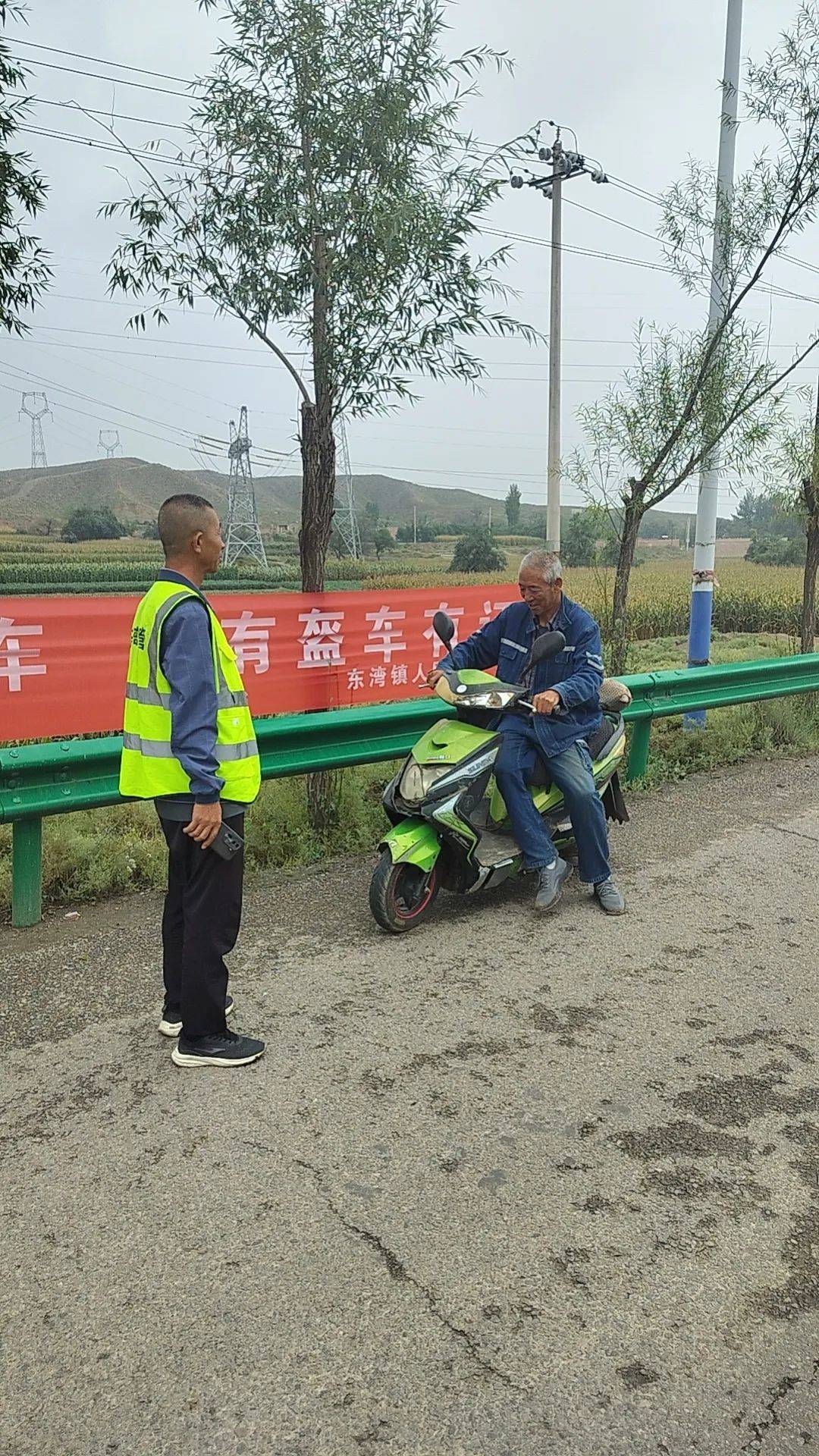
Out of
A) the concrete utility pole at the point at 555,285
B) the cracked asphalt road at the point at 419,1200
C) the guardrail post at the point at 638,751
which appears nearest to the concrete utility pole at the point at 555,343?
the concrete utility pole at the point at 555,285

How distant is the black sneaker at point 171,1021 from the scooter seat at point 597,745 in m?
2.05

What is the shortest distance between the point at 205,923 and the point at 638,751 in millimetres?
4563

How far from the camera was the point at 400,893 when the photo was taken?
4840mm

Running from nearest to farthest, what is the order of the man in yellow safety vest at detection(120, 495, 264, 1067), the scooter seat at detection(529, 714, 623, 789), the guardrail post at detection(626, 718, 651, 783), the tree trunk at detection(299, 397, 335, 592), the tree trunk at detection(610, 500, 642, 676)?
the man in yellow safety vest at detection(120, 495, 264, 1067)
the scooter seat at detection(529, 714, 623, 789)
the tree trunk at detection(299, 397, 335, 592)
the guardrail post at detection(626, 718, 651, 783)
the tree trunk at detection(610, 500, 642, 676)

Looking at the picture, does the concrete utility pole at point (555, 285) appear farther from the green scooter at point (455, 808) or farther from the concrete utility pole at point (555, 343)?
the green scooter at point (455, 808)

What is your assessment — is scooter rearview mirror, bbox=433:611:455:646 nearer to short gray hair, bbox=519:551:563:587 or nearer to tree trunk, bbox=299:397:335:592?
short gray hair, bbox=519:551:563:587

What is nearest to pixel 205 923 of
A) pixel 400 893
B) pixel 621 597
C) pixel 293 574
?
pixel 400 893

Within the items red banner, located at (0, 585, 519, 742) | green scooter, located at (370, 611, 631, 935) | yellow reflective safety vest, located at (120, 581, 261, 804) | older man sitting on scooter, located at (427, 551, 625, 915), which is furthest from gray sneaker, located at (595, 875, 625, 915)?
red banner, located at (0, 585, 519, 742)

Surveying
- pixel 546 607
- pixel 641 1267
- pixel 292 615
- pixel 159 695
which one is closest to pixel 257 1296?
pixel 641 1267

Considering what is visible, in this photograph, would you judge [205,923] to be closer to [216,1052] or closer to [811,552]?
[216,1052]

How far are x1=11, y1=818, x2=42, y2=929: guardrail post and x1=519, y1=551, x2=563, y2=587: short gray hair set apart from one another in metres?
2.55

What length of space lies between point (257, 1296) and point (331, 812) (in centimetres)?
395

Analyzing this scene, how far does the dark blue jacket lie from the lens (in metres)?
5.13

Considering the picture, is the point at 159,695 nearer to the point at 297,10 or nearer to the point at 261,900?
the point at 261,900
